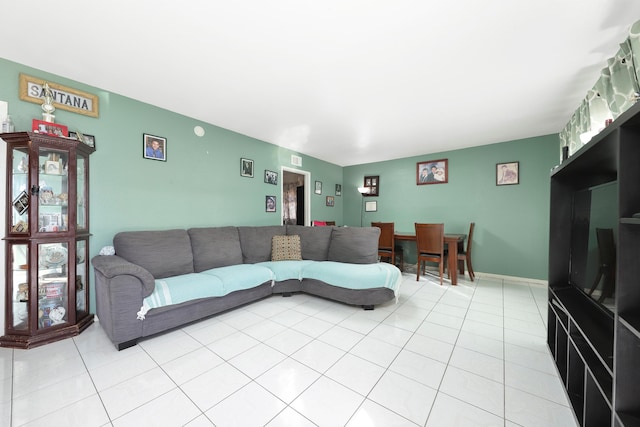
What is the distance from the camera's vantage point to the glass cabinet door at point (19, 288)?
1.99 m

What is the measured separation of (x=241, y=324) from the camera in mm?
2408

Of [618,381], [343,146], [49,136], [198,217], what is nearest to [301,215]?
[343,146]

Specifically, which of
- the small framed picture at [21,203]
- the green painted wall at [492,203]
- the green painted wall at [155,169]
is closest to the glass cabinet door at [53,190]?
the small framed picture at [21,203]

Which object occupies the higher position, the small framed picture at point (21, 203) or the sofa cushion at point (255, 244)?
the small framed picture at point (21, 203)

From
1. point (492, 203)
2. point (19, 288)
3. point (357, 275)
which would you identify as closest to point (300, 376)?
point (357, 275)

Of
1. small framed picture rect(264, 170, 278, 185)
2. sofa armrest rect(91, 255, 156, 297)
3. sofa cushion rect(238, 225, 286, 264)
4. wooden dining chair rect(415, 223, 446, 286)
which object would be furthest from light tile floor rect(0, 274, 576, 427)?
small framed picture rect(264, 170, 278, 185)

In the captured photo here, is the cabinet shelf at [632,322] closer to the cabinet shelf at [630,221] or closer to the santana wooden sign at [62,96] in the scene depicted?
the cabinet shelf at [630,221]

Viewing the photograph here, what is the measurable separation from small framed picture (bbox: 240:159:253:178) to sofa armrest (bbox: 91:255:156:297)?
213cm

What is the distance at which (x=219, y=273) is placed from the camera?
270 centimetres

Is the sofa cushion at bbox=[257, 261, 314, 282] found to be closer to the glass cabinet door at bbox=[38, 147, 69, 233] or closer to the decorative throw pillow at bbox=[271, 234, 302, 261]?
the decorative throw pillow at bbox=[271, 234, 302, 261]

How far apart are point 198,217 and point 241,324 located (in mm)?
1672

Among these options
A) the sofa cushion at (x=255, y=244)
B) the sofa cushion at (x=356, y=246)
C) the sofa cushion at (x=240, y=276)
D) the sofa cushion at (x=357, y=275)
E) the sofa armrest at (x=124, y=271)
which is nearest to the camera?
the sofa armrest at (x=124, y=271)

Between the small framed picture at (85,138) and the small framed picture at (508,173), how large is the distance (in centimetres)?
582

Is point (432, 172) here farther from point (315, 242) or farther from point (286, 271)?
point (286, 271)
